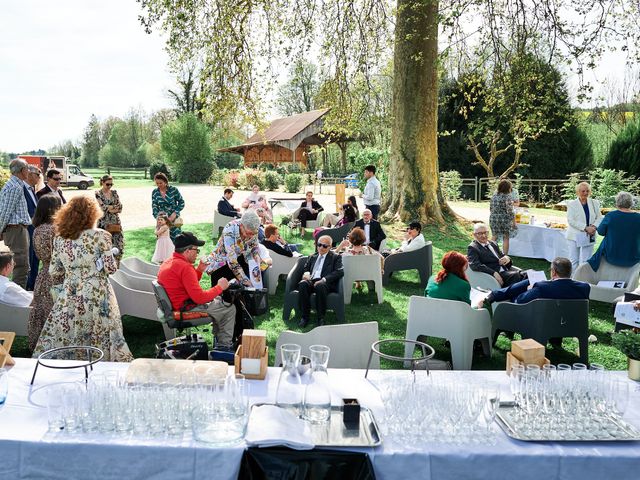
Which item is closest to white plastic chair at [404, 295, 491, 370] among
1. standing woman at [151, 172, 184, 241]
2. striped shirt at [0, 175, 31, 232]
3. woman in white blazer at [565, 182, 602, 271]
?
woman in white blazer at [565, 182, 602, 271]

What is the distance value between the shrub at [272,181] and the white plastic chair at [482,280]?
2731 cm

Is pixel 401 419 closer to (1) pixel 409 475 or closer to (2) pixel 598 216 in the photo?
(1) pixel 409 475

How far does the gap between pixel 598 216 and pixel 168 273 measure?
6636 millimetres

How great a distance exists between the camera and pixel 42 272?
4.95 meters

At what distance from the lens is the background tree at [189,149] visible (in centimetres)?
4359

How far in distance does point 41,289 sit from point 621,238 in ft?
21.5

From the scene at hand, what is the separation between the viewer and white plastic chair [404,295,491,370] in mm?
4883

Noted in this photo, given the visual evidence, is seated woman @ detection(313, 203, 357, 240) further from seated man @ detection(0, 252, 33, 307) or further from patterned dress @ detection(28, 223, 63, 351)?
seated man @ detection(0, 252, 33, 307)

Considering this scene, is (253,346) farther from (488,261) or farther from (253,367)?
(488,261)

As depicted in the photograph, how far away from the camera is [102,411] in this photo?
227 cm

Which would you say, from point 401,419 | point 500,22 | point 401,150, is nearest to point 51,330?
point 401,419

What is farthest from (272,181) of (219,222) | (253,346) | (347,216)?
(253,346)

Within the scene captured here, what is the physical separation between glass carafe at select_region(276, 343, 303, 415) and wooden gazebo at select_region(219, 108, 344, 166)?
103 ft

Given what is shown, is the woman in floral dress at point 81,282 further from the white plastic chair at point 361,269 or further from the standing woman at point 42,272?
the white plastic chair at point 361,269
